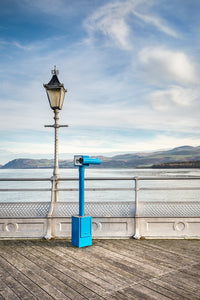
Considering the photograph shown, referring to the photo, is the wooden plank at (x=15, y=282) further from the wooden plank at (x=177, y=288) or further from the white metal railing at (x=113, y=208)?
the white metal railing at (x=113, y=208)

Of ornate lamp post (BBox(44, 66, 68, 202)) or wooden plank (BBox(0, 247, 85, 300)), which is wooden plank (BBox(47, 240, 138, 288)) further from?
ornate lamp post (BBox(44, 66, 68, 202))

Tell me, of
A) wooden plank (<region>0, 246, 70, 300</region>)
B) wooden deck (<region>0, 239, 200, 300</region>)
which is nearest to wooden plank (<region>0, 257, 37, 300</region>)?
wooden deck (<region>0, 239, 200, 300</region>)

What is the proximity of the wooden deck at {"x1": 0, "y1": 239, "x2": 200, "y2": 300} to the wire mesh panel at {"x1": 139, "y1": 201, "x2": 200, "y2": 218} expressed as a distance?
59 centimetres

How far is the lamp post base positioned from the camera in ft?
16.0

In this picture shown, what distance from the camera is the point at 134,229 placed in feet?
A: 18.0

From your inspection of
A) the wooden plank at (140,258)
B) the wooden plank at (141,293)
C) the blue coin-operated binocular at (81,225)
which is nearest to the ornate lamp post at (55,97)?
the blue coin-operated binocular at (81,225)

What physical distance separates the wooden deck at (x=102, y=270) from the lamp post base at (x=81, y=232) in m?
0.15

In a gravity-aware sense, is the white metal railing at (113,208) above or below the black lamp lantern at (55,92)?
below

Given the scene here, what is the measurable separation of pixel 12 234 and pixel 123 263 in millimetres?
2821

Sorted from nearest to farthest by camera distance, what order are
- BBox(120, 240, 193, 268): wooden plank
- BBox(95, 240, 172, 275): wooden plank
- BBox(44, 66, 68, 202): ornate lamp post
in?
BBox(95, 240, 172, 275): wooden plank, BBox(120, 240, 193, 268): wooden plank, BBox(44, 66, 68, 202): ornate lamp post

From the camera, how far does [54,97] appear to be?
598 cm

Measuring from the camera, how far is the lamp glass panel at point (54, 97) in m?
5.95

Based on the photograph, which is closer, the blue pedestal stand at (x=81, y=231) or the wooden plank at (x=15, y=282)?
the wooden plank at (x=15, y=282)

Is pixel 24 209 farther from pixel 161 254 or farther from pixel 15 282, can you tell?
pixel 161 254
